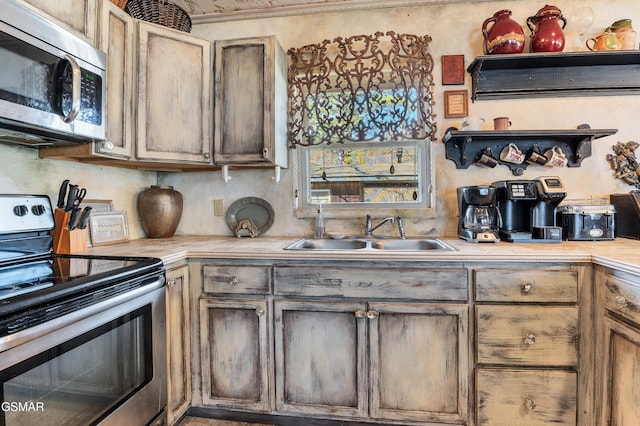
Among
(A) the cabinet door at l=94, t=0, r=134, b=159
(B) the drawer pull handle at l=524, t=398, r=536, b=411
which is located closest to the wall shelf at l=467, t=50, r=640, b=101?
(B) the drawer pull handle at l=524, t=398, r=536, b=411

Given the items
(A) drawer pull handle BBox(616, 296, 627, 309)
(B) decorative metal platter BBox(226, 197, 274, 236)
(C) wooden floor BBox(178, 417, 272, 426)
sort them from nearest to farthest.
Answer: (A) drawer pull handle BBox(616, 296, 627, 309)
(C) wooden floor BBox(178, 417, 272, 426)
(B) decorative metal platter BBox(226, 197, 274, 236)

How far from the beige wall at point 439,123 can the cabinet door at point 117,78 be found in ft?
1.16

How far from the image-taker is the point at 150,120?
5.87 feet

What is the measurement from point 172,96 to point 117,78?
0.91 ft

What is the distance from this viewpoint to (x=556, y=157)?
1997mm

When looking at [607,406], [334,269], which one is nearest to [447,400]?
[607,406]

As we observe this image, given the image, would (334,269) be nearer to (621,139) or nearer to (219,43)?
(219,43)

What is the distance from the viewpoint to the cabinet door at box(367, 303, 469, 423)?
1.49m

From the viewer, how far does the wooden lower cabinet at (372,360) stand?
4.93ft

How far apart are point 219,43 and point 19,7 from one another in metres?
0.98

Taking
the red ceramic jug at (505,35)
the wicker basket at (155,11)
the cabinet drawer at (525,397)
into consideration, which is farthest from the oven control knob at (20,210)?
the red ceramic jug at (505,35)

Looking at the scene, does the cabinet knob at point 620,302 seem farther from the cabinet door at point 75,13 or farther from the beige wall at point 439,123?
the cabinet door at point 75,13

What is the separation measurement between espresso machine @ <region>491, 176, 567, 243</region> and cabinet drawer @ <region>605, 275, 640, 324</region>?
1.50ft

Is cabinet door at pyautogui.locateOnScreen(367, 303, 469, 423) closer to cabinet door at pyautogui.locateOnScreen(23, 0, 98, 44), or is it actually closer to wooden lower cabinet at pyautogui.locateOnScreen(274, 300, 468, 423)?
wooden lower cabinet at pyautogui.locateOnScreen(274, 300, 468, 423)
